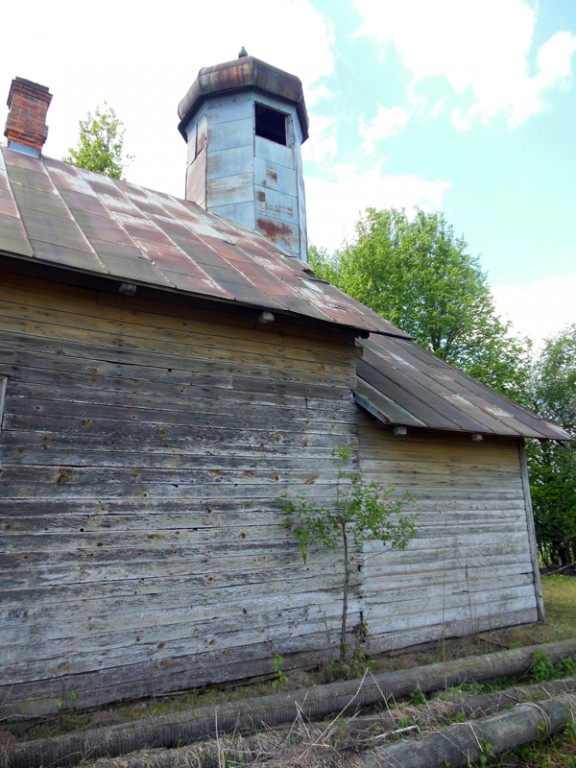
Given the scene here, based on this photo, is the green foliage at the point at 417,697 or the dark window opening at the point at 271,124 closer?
the green foliage at the point at 417,697

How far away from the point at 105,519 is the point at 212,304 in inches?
93.8

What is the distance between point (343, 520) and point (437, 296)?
1709 centimetres

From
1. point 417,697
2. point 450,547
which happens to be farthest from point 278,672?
point 450,547

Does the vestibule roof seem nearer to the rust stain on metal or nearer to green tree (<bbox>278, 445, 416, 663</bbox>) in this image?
green tree (<bbox>278, 445, 416, 663</bbox>)

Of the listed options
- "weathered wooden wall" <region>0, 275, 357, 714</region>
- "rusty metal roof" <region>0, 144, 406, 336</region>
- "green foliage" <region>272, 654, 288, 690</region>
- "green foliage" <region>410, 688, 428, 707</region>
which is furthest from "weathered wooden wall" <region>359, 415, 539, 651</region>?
"rusty metal roof" <region>0, 144, 406, 336</region>

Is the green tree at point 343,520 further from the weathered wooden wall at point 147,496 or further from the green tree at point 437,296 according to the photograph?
the green tree at point 437,296

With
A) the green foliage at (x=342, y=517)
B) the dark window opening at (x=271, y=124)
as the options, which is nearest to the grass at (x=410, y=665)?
the green foliage at (x=342, y=517)

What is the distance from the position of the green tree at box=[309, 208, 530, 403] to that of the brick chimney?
14.5 metres

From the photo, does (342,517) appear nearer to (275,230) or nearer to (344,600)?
(344,600)

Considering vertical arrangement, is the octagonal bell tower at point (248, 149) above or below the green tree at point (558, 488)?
above

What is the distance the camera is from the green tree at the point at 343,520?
561 cm

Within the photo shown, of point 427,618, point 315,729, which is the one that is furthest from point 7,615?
point 427,618

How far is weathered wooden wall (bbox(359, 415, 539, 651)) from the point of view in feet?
21.2

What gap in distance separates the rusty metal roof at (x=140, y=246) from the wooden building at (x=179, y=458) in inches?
1.4
